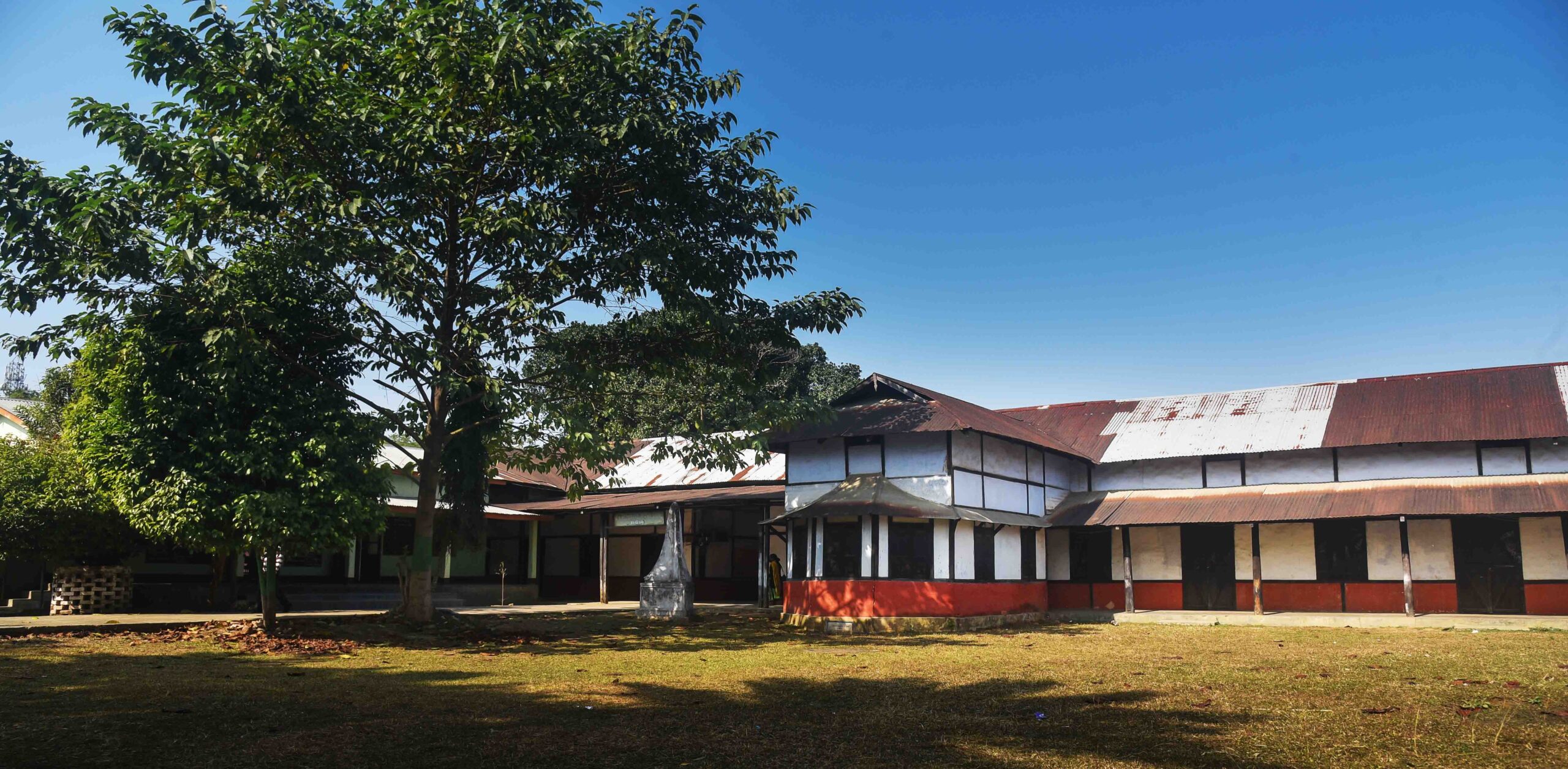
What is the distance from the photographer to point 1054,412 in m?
30.9

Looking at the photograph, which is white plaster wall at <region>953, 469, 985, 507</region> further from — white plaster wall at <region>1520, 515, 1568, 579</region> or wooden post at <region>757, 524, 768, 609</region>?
white plaster wall at <region>1520, 515, 1568, 579</region>

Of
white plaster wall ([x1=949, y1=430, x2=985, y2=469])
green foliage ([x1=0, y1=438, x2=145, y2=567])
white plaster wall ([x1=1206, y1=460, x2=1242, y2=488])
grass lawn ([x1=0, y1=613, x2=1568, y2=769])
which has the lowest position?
grass lawn ([x1=0, y1=613, x2=1568, y2=769])

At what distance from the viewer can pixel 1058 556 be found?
2723cm

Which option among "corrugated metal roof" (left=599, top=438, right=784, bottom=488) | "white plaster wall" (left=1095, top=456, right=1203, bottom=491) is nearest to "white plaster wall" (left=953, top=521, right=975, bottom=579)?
"white plaster wall" (left=1095, top=456, right=1203, bottom=491)

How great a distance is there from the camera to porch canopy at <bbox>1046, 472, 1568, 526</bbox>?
21.3 meters

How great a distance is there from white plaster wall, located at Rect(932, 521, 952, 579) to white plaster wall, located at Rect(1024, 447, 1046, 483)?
4687 millimetres

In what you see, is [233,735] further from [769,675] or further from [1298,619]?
[1298,619]

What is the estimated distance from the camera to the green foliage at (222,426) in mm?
14719

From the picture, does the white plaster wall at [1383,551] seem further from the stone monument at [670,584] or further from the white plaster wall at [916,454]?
the stone monument at [670,584]

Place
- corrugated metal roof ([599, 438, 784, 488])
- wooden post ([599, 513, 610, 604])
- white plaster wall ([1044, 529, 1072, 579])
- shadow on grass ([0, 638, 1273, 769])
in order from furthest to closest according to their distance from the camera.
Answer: corrugated metal roof ([599, 438, 784, 488]) → wooden post ([599, 513, 610, 604]) → white plaster wall ([1044, 529, 1072, 579]) → shadow on grass ([0, 638, 1273, 769])

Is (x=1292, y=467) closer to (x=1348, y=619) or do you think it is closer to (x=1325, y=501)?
(x=1325, y=501)

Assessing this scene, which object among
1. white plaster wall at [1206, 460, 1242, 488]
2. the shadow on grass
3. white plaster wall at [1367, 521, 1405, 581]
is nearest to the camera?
the shadow on grass

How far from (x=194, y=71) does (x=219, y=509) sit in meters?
6.26

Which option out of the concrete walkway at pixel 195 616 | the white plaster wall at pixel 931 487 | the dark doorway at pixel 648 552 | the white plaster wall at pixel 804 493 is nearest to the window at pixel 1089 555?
the white plaster wall at pixel 931 487
